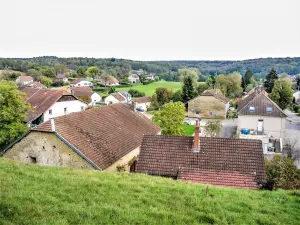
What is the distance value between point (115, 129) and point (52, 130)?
5608mm

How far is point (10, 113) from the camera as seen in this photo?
2720cm

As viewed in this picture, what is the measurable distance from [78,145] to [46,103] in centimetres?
2540

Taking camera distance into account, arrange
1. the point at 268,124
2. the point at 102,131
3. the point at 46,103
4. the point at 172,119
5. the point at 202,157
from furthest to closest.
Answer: the point at 46,103 < the point at 268,124 < the point at 172,119 < the point at 102,131 < the point at 202,157

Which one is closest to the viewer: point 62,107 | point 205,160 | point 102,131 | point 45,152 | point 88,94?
point 205,160

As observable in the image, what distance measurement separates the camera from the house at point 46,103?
37938 mm

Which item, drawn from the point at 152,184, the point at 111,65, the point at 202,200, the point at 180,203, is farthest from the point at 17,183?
the point at 111,65

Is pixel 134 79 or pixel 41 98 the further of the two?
pixel 134 79

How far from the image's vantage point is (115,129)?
2173 centimetres

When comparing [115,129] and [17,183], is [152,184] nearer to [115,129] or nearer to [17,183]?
[17,183]

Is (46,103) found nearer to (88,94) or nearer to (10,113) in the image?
(10,113)

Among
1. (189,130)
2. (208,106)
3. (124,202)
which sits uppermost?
(124,202)

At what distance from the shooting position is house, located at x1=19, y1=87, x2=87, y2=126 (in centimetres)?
3794

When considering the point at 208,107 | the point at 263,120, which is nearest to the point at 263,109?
the point at 263,120

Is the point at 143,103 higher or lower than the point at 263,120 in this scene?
lower
